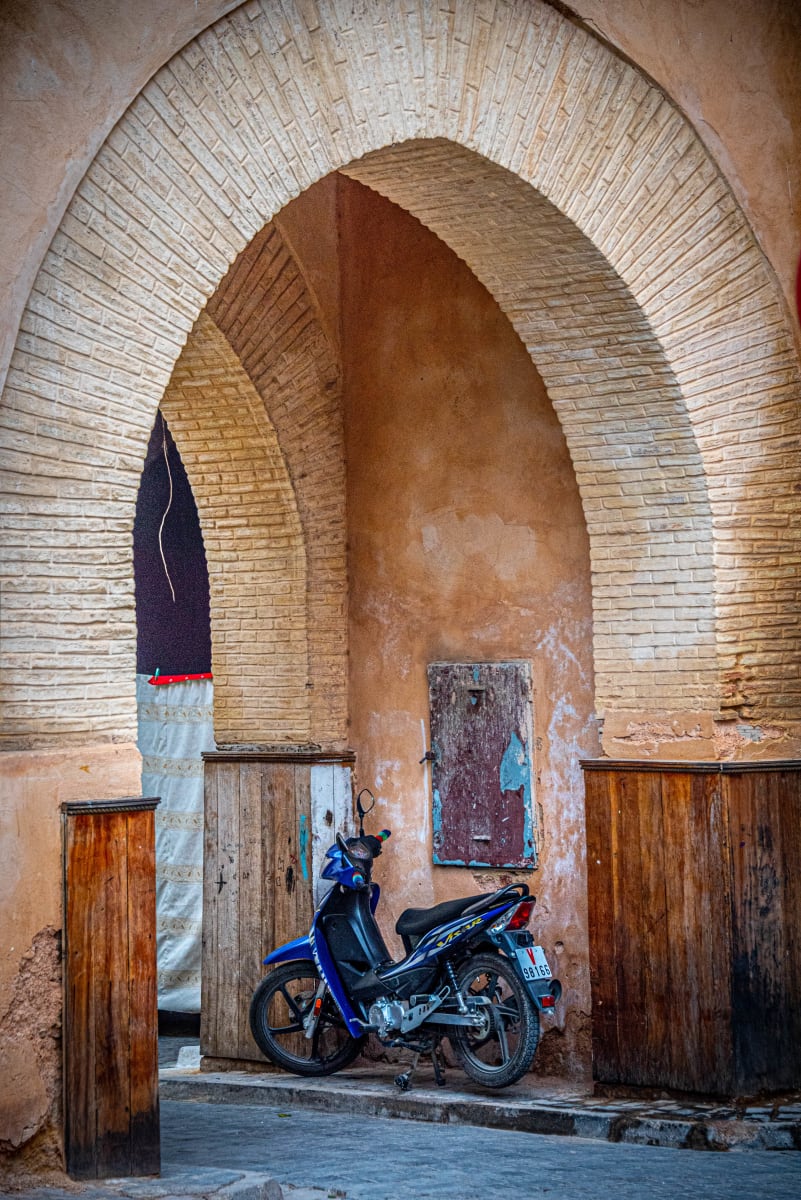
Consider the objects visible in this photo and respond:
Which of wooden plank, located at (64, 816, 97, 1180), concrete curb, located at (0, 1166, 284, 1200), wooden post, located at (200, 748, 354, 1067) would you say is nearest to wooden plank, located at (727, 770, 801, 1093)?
Result: wooden post, located at (200, 748, 354, 1067)

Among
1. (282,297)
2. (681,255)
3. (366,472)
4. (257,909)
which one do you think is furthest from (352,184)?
(257,909)

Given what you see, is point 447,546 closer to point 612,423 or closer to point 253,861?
point 612,423

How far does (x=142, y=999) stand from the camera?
437 centimetres

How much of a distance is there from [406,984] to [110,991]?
2.39 metres

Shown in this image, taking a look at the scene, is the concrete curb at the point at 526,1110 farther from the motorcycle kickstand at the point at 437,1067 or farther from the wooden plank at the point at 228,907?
the wooden plank at the point at 228,907

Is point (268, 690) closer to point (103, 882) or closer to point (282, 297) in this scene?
A: point (282, 297)

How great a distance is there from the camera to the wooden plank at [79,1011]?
4176 mm

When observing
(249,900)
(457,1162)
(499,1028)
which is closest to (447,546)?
(249,900)

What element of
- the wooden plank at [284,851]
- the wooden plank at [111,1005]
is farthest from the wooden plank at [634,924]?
the wooden plank at [111,1005]

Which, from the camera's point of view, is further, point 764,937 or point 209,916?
point 209,916

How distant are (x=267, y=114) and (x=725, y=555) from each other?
2637 millimetres

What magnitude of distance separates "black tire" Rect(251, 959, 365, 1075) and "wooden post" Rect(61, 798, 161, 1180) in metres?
2.45

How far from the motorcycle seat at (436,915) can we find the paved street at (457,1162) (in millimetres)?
804

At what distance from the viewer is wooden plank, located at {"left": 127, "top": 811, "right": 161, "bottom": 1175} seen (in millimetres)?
4344
